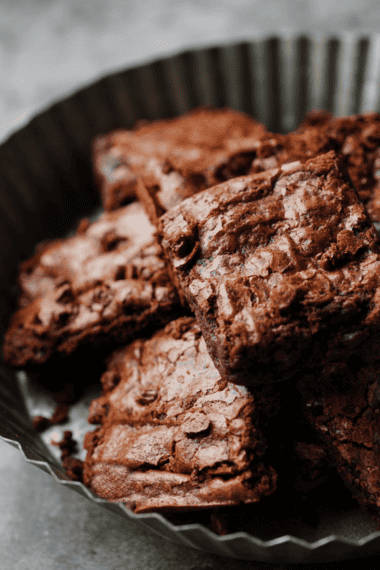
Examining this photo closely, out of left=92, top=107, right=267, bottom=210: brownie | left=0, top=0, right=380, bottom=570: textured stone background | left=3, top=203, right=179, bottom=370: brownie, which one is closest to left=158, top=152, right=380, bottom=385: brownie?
left=3, top=203, right=179, bottom=370: brownie

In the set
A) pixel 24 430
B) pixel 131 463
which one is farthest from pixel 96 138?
pixel 131 463

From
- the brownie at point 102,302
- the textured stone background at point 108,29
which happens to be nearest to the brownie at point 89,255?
the brownie at point 102,302

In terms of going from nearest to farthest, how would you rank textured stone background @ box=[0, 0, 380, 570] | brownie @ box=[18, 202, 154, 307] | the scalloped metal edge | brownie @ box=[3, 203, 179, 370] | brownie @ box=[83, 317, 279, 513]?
the scalloped metal edge
brownie @ box=[83, 317, 279, 513]
brownie @ box=[3, 203, 179, 370]
brownie @ box=[18, 202, 154, 307]
textured stone background @ box=[0, 0, 380, 570]

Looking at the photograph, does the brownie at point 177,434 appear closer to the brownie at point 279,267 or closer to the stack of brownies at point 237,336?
the stack of brownies at point 237,336

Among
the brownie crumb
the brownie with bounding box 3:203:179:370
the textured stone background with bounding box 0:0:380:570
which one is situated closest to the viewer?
the brownie crumb

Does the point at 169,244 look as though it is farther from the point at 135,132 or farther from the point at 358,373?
the point at 135,132

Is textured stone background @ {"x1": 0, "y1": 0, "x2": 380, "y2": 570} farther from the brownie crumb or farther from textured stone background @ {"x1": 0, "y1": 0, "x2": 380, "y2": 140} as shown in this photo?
the brownie crumb

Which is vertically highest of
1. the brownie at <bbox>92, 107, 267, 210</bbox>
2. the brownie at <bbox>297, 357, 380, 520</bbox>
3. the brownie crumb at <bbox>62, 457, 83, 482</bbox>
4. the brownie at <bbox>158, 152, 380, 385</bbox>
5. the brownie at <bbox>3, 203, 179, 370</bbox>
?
the brownie at <bbox>158, 152, 380, 385</bbox>
